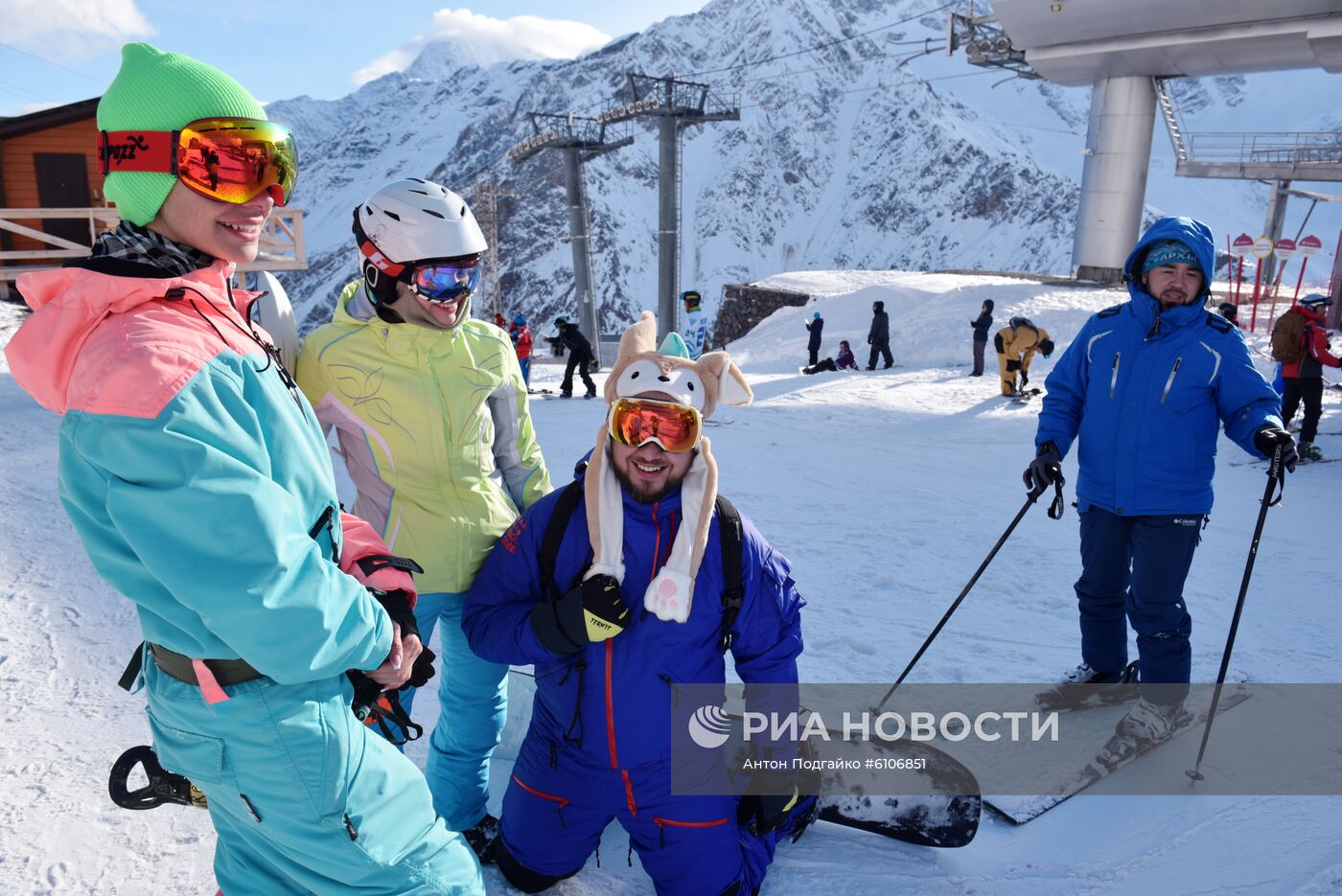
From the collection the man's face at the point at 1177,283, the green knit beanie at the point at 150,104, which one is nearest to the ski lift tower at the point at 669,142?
the man's face at the point at 1177,283

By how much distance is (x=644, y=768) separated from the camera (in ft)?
8.01

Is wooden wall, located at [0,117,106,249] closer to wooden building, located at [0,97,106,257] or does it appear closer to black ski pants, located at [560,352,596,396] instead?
wooden building, located at [0,97,106,257]

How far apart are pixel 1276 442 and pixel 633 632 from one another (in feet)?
7.96

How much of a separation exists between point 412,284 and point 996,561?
14.3 feet

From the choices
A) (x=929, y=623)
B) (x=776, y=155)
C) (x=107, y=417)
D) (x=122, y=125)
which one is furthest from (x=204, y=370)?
(x=776, y=155)

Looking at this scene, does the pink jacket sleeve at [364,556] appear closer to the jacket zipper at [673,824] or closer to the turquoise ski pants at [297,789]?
the turquoise ski pants at [297,789]

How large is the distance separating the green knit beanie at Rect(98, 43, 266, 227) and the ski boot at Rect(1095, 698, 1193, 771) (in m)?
3.45

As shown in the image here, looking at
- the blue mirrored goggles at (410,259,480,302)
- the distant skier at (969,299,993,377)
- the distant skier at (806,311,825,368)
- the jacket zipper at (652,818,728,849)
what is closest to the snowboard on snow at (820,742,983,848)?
the jacket zipper at (652,818,728,849)

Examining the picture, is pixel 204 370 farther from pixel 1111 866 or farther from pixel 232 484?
pixel 1111 866

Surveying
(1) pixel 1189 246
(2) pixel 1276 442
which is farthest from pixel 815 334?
(2) pixel 1276 442

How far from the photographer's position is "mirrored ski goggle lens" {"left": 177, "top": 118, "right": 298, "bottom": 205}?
4.66 ft

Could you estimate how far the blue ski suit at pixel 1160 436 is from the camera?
10.3 feet

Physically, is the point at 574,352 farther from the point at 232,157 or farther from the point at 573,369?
the point at 232,157

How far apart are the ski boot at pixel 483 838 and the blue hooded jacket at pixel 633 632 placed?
1.36 ft
